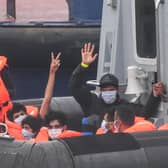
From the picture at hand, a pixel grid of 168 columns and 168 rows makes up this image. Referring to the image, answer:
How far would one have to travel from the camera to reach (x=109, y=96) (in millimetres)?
4816

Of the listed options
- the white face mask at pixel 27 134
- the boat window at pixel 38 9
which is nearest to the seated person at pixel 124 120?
the white face mask at pixel 27 134

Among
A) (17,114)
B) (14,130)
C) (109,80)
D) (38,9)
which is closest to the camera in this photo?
(109,80)

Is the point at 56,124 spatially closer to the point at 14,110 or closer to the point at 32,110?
the point at 14,110

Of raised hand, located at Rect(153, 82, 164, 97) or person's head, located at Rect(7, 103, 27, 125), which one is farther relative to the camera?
person's head, located at Rect(7, 103, 27, 125)

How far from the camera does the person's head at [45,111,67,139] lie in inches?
177

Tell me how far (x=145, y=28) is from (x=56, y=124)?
2.58 feet

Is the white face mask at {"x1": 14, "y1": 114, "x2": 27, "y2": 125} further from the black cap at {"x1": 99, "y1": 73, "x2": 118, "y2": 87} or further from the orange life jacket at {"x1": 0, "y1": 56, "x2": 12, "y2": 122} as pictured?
the black cap at {"x1": 99, "y1": 73, "x2": 118, "y2": 87}

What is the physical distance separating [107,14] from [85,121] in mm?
768

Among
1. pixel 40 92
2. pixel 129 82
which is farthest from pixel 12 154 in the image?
pixel 40 92

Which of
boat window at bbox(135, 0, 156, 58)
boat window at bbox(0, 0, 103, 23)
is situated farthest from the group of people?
boat window at bbox(0, 0, 103, 23)

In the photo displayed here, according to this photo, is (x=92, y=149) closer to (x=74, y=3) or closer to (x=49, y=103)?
(x=49, y=103)

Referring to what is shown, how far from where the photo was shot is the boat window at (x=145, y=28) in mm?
4363

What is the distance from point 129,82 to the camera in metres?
4.61

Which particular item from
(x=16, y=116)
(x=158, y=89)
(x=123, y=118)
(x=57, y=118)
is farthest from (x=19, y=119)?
(x=158, y=89)
